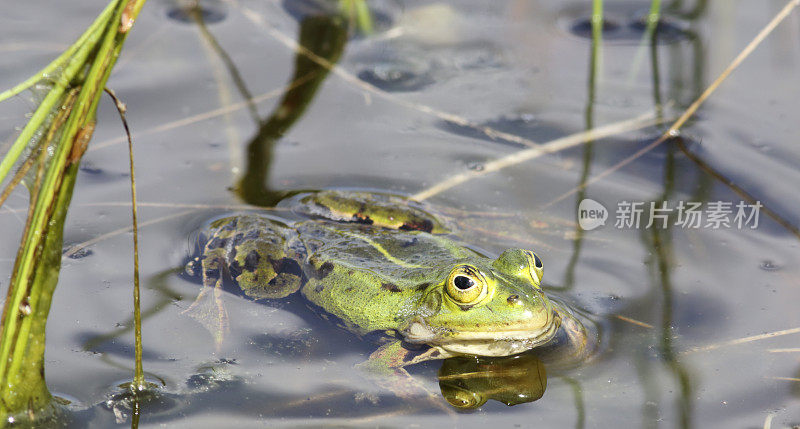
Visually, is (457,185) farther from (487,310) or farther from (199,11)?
(199,11)

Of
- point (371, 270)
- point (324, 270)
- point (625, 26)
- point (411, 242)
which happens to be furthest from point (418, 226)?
point (625, 26)

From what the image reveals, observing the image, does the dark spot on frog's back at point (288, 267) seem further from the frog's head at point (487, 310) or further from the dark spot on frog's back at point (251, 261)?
the frog's head at point (487, 310)

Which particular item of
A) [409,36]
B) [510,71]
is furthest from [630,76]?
[409,36]

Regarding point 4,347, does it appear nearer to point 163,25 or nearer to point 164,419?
point 164,419

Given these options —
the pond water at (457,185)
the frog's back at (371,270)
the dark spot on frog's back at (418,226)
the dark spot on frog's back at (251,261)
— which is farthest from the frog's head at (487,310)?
the dark spot on frog's back at (251,261)

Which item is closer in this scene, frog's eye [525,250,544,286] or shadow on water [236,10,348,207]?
frog's eye [525,250,544,286]

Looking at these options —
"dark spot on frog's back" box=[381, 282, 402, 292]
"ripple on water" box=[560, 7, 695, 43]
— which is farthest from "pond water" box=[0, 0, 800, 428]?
"dark spot on frog's back" box=[381, 282, 402, 292]

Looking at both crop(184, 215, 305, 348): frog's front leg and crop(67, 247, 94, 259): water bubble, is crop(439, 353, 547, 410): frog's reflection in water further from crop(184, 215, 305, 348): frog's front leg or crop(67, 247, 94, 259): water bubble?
crop(67, 247, 94, 259): water bubble
